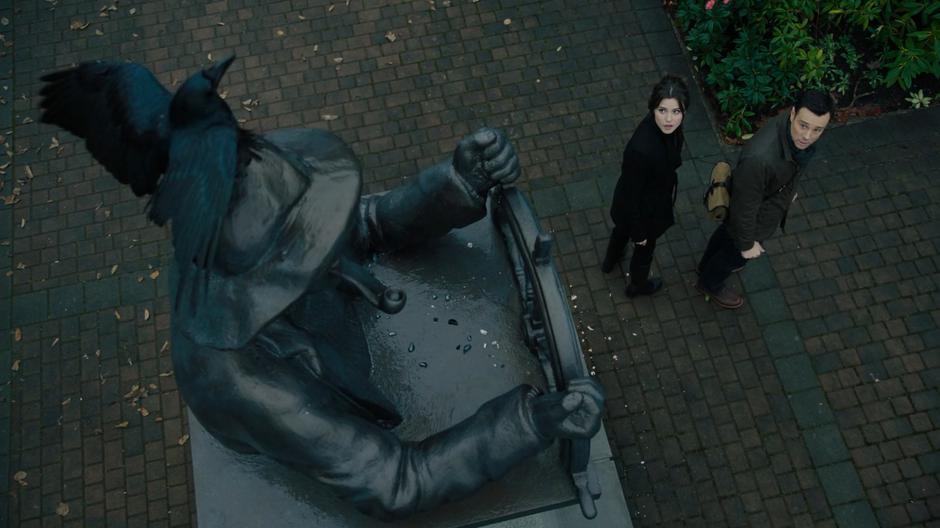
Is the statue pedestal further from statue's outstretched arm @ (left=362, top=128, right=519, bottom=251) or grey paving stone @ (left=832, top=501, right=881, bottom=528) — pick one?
grey paving stone @ (left=832, top=501, right=881, bottom=528)

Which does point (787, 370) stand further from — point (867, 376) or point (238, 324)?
point (238, 324)

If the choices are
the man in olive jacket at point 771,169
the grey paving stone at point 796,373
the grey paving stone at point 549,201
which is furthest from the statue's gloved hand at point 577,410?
the grey paving stone at point 549,201

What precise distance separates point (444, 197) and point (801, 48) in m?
4.35

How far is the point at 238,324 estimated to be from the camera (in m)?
2.50

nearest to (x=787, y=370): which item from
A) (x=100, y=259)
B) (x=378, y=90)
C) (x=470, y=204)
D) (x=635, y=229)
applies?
(x=635, y=229)

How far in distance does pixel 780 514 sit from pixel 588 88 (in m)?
3.78

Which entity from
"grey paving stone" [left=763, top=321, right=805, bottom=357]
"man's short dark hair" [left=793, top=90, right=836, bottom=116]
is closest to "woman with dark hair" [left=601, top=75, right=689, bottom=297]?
"man's short dark hair" [left=793, top=90, right=836, bottom=116]

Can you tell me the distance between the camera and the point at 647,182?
4.70 meters

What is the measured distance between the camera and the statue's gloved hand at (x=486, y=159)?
3.26 m

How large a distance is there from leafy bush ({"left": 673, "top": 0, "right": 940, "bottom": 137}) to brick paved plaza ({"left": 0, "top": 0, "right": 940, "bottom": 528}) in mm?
331

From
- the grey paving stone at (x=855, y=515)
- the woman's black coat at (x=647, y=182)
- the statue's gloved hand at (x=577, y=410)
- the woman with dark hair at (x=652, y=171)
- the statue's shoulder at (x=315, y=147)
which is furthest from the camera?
the grey paving stone at (x=855, y=515)

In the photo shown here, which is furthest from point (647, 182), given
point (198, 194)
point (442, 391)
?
point (198, 194)

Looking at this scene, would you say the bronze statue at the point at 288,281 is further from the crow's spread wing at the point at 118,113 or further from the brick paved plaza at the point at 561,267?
the brick paved plaza at the point at 561,267

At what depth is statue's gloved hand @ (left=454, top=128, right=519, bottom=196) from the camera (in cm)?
326
